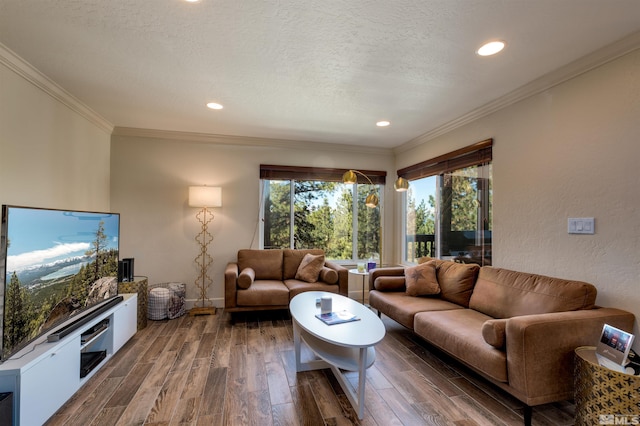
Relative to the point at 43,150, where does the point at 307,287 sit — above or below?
below

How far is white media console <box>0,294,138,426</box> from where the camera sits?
152 centimetres

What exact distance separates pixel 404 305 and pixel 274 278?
1.89 meters

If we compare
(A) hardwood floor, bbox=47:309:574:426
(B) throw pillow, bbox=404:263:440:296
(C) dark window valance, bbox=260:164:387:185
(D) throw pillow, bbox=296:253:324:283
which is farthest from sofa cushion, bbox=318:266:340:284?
(C) dark window valance, bbox=260:164:387:185

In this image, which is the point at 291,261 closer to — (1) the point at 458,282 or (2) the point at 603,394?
(1) the point at 458,282

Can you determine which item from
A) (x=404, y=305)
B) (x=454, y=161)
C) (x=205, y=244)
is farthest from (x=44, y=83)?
(x=454, y=161)

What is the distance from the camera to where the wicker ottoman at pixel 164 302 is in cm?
357

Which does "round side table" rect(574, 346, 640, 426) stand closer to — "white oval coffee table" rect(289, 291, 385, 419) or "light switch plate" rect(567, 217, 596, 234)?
"light switch plate" rect(567, 217, 596, 234)

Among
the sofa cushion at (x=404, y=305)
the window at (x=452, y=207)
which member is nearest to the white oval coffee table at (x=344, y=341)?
the sofa cushion at (x=404, y=305)

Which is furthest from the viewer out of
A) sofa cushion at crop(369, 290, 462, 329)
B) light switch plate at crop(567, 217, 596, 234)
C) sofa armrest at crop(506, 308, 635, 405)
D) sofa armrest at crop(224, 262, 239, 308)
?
sofa armrest at crop(224, 262, 239, 308)

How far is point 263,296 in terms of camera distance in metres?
3.44

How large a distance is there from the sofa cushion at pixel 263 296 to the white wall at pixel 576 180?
2.35m

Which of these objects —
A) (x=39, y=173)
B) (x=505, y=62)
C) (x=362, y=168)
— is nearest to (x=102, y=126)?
(x=39, y=173)

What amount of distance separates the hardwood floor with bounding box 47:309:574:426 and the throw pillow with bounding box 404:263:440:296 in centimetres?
54

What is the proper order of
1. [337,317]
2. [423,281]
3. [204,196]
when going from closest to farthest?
[337,317] → [423,281] → [204,196]
